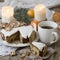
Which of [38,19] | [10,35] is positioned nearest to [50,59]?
[10,35]

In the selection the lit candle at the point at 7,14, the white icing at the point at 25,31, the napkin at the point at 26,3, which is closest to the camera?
the white icing at the point at 25,31

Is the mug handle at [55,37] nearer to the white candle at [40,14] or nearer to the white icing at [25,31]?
the white icing at [25,31]

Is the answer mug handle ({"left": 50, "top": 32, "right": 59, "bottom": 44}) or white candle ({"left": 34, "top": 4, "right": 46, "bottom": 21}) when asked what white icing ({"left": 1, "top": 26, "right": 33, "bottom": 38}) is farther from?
white candle ({"left": 34, "top": 4, "right": 46, "bottom": 21})

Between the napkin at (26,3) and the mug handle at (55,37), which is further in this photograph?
the napkin at (26,3)

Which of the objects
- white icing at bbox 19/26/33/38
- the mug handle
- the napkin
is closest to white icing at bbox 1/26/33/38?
white icing at bbox 19/26/33/38

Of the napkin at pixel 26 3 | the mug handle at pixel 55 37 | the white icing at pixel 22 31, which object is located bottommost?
the mug handle at pixel 55 37

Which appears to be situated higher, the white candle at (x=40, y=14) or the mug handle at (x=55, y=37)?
the white candle at (x=40, y=14)

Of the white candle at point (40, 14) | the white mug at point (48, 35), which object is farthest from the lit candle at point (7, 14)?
the white mug at point (48, 35)

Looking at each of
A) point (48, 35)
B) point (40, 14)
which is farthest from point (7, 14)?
point (48, 35)

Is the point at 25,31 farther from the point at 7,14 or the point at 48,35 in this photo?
the point at 7,14

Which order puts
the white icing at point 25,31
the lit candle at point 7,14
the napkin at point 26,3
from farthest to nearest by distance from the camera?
the napkin at point 26,3 < the lit candle at point 7,14 < the white icing at point 25,31

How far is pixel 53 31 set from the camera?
3.36 ft

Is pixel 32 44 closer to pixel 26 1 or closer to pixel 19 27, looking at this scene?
pixel 19 27

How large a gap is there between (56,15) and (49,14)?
0.07 meters
